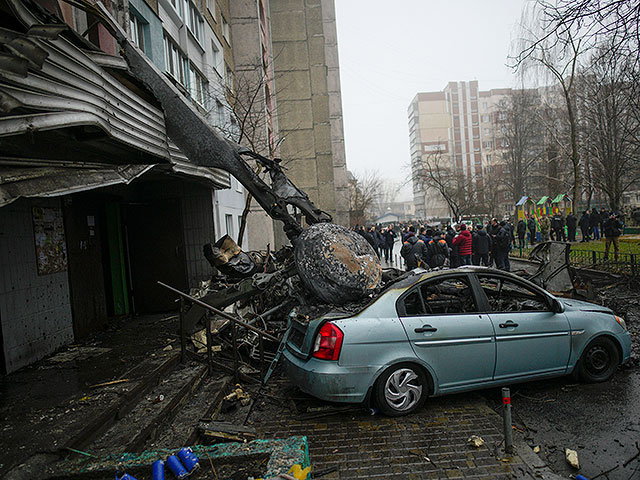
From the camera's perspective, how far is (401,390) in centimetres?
458

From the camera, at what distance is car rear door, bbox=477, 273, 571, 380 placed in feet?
16.2

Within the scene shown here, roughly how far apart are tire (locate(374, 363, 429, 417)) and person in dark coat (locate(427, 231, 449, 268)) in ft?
30.8

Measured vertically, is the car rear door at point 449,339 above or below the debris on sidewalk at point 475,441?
above

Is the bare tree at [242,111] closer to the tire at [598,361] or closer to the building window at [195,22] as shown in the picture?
the building window at [195,22]

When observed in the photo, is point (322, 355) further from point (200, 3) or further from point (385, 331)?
point (200, 3)

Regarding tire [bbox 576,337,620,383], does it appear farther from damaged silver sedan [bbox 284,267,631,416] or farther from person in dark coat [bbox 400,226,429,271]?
person in dark coat [bbox 400,226,429,271]

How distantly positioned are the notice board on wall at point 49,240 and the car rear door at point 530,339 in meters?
6.20

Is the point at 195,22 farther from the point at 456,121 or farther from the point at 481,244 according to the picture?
the point at 456,121

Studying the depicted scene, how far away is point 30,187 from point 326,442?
3471mm

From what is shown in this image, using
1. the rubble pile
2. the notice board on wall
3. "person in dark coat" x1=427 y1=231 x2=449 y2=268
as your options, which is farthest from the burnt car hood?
"person in dark coat" x1=427 y1=231 x2=449 y2=268

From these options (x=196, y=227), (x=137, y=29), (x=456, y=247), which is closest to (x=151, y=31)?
(x=137, y=29)

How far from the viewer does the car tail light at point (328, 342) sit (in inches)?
174

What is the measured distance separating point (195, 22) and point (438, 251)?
37.4 ft

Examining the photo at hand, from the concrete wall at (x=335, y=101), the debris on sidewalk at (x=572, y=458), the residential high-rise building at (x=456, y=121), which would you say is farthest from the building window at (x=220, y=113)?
the residential high-rise building at (x=456, y=121)
